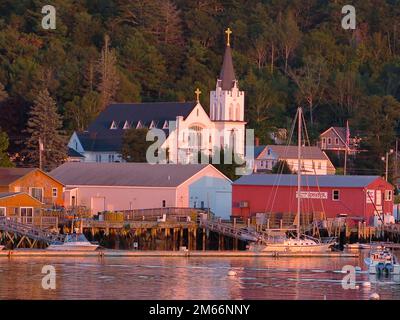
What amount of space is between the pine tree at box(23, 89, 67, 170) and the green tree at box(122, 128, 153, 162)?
4902 millimetres

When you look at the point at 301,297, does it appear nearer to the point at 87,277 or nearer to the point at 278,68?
the point at 87,277

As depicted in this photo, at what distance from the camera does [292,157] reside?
127 metres

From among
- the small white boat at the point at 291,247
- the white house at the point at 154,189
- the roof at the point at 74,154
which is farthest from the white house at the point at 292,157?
the small white boat at the point at 291,247

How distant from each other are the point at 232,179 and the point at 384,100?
126ft

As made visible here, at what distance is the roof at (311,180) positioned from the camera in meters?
90.9

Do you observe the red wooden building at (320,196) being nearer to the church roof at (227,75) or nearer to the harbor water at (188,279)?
the harbor water at (188,279)

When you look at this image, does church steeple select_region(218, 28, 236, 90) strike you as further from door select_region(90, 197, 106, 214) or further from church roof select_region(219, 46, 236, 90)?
door select_region(90, 197, 106, 214)

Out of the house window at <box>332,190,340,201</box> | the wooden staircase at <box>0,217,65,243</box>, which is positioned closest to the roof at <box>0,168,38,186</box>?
the wooden staircase at <box>0,217,65,243</box>

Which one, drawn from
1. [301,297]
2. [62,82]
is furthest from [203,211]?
[62,82]

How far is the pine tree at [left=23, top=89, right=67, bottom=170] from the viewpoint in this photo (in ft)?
384

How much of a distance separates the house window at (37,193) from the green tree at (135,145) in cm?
2405

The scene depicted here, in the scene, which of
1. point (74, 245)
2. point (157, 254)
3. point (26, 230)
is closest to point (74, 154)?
point (26, 230)

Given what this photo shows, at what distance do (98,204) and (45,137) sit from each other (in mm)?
24010

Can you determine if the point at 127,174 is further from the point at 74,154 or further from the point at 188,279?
the point at 188,279
